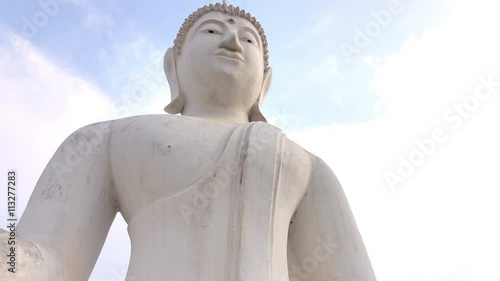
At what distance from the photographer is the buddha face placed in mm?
5414

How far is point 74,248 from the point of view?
4320 millimetres

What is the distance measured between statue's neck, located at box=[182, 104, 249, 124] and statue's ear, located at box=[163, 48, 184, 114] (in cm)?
23

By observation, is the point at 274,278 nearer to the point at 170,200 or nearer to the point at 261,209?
the point at 261,209

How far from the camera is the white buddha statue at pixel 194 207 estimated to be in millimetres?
4227

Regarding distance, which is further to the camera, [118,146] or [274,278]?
[118,146]

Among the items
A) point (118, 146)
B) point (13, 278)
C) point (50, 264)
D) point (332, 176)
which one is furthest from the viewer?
point (332, 176)

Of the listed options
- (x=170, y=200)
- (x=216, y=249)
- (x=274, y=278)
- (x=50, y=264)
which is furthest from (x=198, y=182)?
(x=50, y=264)

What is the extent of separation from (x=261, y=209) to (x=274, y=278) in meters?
0.45

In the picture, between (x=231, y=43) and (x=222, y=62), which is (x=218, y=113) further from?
(x=231, y=43)

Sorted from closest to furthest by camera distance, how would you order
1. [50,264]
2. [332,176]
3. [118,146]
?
1. [50,264]
2. [118,146]
3. [332,176]

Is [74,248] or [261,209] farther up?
[261,209]

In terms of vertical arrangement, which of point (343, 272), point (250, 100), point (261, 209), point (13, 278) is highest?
point (250, 100)

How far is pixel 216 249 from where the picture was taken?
423 cm

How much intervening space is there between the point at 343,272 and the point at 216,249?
3.40 ft
